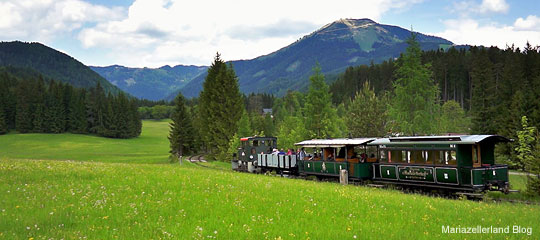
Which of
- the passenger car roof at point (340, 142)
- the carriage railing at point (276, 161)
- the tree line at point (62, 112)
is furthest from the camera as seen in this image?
the tree line at point (62, 112)

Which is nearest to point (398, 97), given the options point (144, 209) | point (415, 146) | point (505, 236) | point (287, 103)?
point (415, 146)

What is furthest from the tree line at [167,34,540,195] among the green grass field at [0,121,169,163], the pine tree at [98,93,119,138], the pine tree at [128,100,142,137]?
the pine tree at [98,93,119,138]

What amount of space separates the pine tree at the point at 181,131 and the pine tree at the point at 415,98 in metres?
45.6

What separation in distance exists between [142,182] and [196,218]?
272 inches

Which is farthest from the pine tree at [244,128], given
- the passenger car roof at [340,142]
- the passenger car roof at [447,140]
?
the passenger car roof at [447,140]

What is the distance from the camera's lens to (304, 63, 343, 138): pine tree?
133 feet

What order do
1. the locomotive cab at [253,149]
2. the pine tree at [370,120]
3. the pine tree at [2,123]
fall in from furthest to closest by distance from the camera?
1. the pine tree at [2,123]
2. the pine tree at [370,120]
3. the locomotive cab at [253,149]

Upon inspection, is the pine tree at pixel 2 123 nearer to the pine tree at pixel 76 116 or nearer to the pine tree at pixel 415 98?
the pine tree at pixel 76 116

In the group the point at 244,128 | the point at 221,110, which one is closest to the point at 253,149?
the point at 244,128

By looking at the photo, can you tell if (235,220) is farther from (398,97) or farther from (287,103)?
(287,103)

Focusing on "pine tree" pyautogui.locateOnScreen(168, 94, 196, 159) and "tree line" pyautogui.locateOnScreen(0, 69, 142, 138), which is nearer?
"pine tree" pyautogui.locateOnScreen(168, 94, 196, 159)

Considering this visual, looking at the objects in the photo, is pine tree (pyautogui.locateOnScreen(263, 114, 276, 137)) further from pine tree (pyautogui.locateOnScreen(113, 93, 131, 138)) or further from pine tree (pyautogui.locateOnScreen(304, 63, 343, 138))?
pine tree (pyautogui.locateOnScreen(113, 93, 131, 138))

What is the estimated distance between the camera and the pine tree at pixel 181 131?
72.4m

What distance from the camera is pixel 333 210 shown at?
1300 centimetres
